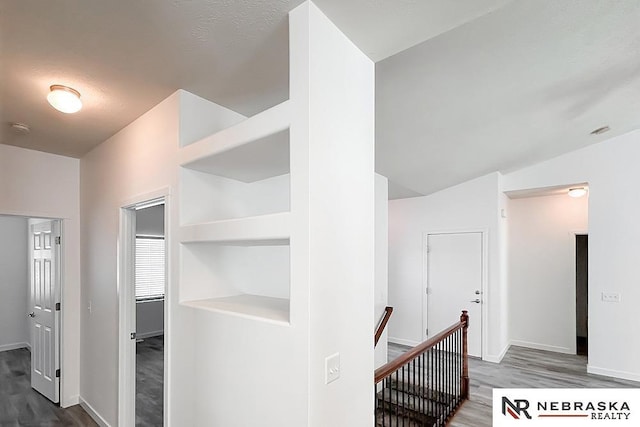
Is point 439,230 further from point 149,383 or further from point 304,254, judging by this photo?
point 304,254

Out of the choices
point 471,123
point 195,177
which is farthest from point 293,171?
point 471,123

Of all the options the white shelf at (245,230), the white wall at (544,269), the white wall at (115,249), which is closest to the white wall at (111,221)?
the white wall at (115,249)

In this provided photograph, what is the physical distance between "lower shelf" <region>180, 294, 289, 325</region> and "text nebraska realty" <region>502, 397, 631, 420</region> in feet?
6.88

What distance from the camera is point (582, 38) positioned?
7.48ft

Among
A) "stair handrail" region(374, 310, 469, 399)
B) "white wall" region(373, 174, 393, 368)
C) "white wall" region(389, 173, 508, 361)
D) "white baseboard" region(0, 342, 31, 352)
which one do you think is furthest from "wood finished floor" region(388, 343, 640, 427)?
"white baseboard" region(0, 342, 31, 352)

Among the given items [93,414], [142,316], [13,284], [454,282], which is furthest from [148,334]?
[454,282]

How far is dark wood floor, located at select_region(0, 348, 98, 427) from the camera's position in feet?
10.8

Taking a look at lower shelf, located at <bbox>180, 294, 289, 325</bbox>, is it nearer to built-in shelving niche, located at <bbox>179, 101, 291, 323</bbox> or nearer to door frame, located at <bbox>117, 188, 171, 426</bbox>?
built-in shelving niche, located at <bbox>179, 101, 291, 323</bbox>

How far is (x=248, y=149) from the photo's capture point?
5.93ft

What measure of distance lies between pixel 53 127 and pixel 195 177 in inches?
65.3

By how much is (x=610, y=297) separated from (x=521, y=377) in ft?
5.32

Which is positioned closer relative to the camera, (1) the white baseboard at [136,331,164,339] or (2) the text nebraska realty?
(2) the text nebraska realty

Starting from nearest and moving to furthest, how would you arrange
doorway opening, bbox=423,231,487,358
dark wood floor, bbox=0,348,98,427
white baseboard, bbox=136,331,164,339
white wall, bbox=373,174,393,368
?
dark wood floor, bbox=0,348,98,427
white wall, bbox=373,174,393,368
doorway opening, bbox=423,231,487,358
white baseboard, bbox=136,331,164,339

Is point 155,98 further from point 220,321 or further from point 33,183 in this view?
point 33,183
